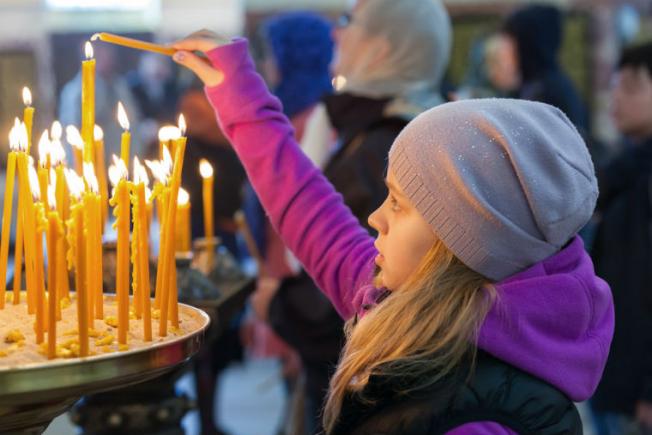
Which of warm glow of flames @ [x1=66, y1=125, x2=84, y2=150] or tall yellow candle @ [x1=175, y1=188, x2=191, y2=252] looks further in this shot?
tall yellow candle @ [x1=175, y1=188, x2=191, y2=252]

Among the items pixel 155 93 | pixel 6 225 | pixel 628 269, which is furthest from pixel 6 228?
pixel 155 93

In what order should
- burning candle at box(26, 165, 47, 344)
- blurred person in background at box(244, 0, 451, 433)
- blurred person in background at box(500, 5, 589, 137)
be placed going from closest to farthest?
burning candle at box(26, 165, 47, 344) < blurred person in background at box(244, 0, 451, 433) < blurred person in background at box(500, 5, 589, 137)

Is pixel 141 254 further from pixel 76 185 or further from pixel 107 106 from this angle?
pixel 107 106

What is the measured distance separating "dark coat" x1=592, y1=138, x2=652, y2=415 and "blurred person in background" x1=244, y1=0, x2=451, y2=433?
3.57 ft

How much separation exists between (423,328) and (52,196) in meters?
0.54


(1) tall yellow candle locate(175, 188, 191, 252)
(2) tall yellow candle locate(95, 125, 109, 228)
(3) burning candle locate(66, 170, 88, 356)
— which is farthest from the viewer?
(1) tall yellow candle locate(175, 188, 191, 252)

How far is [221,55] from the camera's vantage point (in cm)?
178

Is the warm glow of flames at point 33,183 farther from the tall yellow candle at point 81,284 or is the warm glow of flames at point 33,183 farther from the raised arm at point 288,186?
the raised arm at point 288,186

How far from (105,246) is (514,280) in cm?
91

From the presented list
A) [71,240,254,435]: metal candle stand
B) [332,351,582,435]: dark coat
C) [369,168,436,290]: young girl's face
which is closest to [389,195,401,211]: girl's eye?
[369,168,436,290]: young girl's face

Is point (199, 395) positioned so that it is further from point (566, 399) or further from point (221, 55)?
point (566, 399)

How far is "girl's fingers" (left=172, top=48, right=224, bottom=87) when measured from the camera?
1784 millimetres

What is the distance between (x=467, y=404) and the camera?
136 cm

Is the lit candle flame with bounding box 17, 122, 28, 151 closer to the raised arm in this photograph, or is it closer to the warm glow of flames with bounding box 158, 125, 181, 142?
the warm glow of flames with bounding box 158, 125, 181, 142
